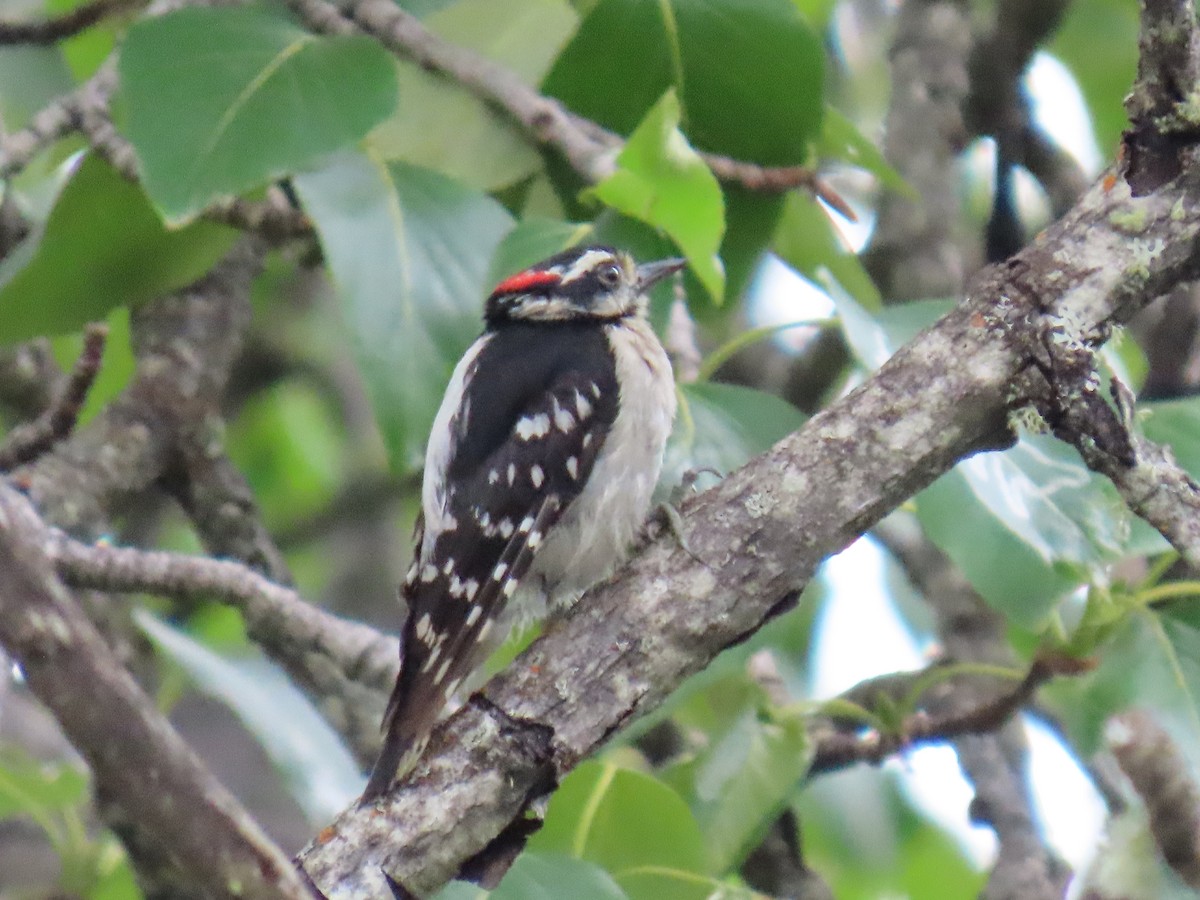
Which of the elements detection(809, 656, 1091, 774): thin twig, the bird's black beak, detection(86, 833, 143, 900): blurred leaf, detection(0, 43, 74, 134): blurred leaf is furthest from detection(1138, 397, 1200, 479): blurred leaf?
detection(0, 43, 74, 134): blurred leaf

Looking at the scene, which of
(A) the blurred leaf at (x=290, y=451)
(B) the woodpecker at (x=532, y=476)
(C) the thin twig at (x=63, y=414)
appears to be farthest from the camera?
(A) the blurred leaf at (x=290, y=451)

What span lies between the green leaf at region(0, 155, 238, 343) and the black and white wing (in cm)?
66

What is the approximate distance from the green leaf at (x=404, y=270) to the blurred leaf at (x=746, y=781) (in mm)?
780

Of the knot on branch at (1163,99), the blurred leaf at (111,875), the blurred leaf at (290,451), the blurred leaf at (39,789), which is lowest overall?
the blurred leaf at (290,451)

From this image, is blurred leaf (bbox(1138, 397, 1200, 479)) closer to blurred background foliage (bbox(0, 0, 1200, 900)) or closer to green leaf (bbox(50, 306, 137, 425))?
blurred background foliage (bbox(0, 0, 1200, 900))

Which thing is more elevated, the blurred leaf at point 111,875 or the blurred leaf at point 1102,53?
the blurred leaf at point 1102,53

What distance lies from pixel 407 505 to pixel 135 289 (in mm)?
1924

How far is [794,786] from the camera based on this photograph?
2.75 metres

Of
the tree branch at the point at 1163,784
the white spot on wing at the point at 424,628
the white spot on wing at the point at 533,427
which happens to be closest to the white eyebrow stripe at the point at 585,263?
the white spot on wing at the point at 533,427

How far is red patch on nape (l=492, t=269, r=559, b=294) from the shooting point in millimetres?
3506

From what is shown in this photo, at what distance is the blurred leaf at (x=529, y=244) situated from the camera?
2670mm

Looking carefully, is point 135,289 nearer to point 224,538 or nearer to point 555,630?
point 224,538

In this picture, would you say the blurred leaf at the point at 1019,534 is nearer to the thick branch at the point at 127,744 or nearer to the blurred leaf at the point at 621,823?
the blurred leaf at the point at 621,823

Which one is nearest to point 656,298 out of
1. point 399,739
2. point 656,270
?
Result: point 656,270
